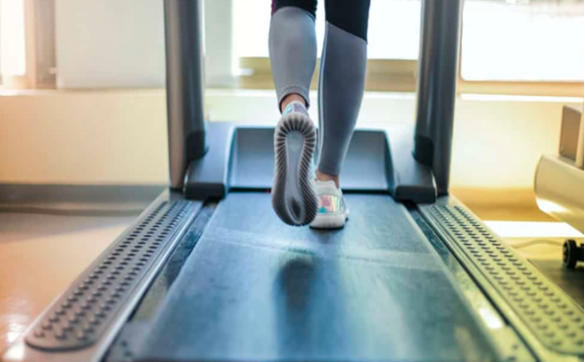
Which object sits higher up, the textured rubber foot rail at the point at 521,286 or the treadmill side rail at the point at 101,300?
the treadmill side rail at the point at 101,300

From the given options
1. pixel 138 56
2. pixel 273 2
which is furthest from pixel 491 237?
pixel 138 56

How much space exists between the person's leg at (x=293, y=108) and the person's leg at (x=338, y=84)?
0.08 metres

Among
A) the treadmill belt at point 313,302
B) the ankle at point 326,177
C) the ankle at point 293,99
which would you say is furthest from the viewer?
the ankle at point 326,177

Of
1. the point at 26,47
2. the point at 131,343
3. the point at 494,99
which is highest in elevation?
the point at 26,47

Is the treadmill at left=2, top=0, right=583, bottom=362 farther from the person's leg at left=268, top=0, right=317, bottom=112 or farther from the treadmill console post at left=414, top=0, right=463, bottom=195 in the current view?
the person's leg at left=268, top=0, right=317, bottom=112

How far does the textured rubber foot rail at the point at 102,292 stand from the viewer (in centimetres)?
93

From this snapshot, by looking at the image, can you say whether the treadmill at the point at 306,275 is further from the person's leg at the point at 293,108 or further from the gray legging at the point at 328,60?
the gray legging at the point at 328,60

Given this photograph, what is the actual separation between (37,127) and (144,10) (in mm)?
593

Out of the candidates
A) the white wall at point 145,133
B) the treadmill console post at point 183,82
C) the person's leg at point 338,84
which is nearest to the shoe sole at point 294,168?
the person's leg at point 338,84

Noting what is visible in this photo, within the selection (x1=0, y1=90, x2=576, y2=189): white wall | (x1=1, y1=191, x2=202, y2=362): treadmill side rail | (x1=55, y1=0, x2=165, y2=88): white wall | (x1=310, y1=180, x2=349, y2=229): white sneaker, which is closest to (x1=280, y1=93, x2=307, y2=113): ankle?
(x1=310, y1=180, x2=349, y2=229): white sneaker

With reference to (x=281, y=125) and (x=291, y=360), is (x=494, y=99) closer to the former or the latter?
(x=281, y=125)

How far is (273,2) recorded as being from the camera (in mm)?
1381

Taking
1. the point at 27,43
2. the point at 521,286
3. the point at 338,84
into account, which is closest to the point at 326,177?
the point at 338,84

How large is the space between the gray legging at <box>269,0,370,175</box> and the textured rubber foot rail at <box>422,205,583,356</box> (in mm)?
345
